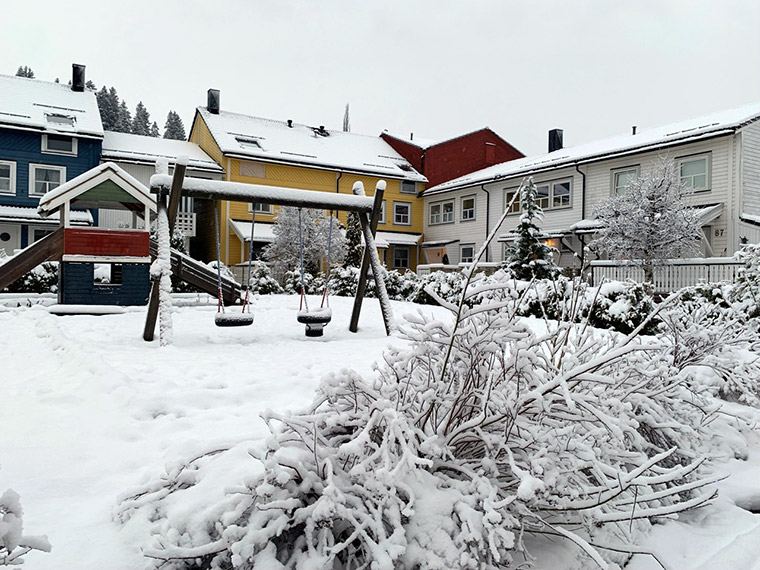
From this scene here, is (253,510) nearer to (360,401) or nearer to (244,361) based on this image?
(360,401)

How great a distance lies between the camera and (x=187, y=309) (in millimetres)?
10586

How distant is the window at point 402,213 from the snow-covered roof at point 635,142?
3670 mm

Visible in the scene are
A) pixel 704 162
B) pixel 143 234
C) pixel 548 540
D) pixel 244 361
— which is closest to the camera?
pixel 548 540

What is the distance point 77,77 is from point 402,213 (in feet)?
59.6

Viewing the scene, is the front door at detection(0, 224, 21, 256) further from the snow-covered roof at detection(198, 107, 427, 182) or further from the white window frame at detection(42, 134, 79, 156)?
the snow-covered roof at detection(198, 107, 427, 182)

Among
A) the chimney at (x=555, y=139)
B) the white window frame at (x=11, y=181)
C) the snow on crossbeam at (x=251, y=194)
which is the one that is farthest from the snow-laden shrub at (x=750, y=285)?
the white window frame at (x=11, y=181)

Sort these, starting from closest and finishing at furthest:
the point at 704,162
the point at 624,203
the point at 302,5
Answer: the point at 302,5, the point at 624,203, the point at 704,162

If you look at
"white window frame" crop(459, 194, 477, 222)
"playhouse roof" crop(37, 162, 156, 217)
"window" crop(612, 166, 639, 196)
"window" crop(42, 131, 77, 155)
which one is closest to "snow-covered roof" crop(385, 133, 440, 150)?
"white window frame" crop(459, 194, 477, 222)

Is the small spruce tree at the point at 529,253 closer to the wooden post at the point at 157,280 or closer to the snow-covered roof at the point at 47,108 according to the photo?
the wooden post at the point at 157,280

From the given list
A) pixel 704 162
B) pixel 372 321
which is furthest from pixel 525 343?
pixel 704 162

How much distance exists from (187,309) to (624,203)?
12563 millimetres

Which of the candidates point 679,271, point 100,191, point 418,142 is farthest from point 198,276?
point 418,142

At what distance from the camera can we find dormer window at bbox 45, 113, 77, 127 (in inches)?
872

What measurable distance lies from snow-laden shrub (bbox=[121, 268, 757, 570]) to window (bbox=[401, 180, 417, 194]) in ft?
89.4
